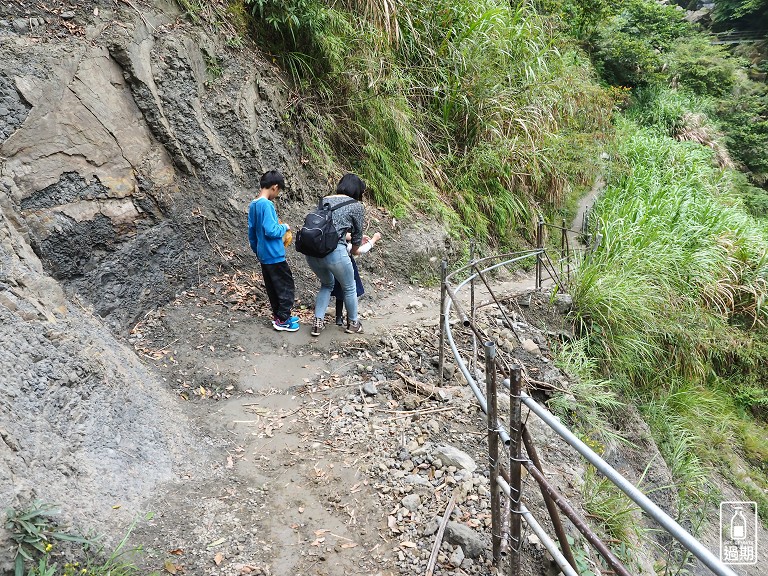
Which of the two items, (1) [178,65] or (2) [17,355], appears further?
(1) [178,65]

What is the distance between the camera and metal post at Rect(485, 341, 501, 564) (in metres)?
2.34

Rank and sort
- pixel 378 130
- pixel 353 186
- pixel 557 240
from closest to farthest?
1. pixel 353 186
2. pixel 378 130
3. pixel 557 240

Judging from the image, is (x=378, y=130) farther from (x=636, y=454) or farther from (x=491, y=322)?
(x=636, y=454)

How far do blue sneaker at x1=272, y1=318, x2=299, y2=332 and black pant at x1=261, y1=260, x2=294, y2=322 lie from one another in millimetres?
35

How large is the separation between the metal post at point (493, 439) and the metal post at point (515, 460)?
0.66 ft

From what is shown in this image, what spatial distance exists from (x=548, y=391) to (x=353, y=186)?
2.48 meters

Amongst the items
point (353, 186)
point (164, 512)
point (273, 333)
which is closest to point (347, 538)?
point (164, 512)

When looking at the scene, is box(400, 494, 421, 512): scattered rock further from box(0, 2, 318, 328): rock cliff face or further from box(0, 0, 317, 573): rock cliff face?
box(0, 2, 318, 328): rock cliff face

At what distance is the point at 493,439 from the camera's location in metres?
2.39

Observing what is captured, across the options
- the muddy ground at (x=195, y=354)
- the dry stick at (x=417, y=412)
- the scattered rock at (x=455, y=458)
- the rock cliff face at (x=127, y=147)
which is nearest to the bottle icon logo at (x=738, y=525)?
the muddy ground at (x=195, y=354)

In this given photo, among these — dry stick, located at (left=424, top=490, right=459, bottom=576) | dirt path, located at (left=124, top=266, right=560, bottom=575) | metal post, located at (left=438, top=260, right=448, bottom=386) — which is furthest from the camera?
metal post, located at (left=438, top=260, right=448, bottom=386)

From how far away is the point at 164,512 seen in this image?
107 inches

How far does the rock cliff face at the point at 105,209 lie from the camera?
271 centimetres
